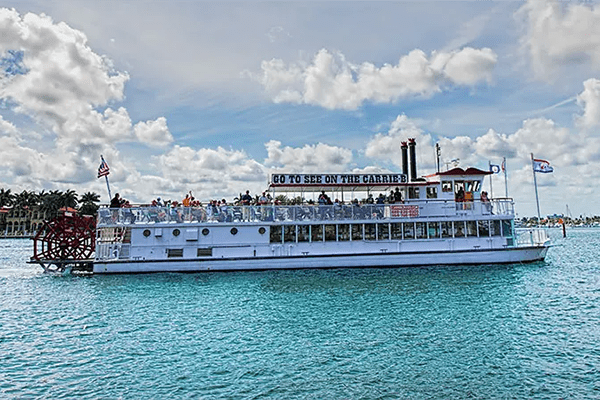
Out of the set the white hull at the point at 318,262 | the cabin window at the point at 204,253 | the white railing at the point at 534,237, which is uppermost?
the white railing at the point at 534,237

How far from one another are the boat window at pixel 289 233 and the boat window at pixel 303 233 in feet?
1.16

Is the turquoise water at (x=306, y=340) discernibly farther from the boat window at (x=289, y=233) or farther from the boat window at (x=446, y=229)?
the boat window at (x=446, y=229)

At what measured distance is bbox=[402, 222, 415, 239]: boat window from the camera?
26547mm

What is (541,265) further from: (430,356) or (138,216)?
(138,216)

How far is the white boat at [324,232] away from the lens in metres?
25.2

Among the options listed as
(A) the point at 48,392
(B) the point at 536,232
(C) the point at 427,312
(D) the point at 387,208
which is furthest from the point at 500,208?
(A) the point at 48,392

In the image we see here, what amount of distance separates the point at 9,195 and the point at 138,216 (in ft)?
384

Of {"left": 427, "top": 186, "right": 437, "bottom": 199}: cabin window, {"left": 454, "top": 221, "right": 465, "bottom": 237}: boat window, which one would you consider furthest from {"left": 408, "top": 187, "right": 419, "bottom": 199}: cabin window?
{"left": 454, "top": 221, "right": 465, "bottom": 237}: boat window

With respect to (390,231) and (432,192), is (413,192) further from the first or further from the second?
(390,231)

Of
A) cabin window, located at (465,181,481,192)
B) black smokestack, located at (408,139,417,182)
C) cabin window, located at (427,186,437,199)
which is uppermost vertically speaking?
black smokestack, located at (408,139,417,182)

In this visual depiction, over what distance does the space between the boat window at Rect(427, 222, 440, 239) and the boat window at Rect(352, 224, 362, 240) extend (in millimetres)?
4297

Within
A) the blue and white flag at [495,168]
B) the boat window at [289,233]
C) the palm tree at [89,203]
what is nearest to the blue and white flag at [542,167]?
the blue and white flag at [495,168]

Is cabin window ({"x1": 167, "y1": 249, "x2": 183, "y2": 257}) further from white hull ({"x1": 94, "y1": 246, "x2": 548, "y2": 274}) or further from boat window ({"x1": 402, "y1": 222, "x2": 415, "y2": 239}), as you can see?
boat window ({"x1": 402, "y1": 222, "x2": 415, "y2": 239})

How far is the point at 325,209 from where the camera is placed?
86.2 feet
